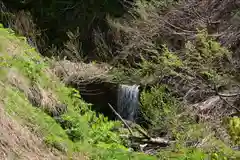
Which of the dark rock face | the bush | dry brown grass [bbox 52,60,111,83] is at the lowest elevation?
the dark rock face

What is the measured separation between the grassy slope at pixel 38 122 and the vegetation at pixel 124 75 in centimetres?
2

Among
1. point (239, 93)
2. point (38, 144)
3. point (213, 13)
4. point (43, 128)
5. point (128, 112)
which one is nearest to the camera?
point (38, 144)

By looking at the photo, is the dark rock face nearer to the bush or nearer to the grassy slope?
the bush

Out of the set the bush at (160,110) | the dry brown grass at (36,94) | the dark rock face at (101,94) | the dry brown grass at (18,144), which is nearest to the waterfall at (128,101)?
the dark rock face at (101,94)

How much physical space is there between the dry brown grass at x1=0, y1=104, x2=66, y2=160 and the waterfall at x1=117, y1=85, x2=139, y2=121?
26.1 ft

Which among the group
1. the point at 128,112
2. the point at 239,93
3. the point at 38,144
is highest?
the point at 38,144

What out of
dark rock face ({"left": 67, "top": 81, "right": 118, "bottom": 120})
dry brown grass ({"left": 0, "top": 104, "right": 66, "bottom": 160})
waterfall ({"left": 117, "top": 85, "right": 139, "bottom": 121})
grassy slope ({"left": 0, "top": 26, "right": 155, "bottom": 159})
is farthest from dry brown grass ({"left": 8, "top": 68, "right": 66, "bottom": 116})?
dark rock face ({"left": 67, "top": 81, "right": 118, "bottom": 120})

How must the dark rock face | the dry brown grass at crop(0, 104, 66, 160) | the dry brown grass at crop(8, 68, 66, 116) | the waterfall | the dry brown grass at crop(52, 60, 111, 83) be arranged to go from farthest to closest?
the dark rock face → the waterfall → the dry brown grass at crop(52, 60, 111, 83) → the dry brown grass at crop(8, 68, 66, 116) → the dry brown grass at crop(0, 104, 66, 160)

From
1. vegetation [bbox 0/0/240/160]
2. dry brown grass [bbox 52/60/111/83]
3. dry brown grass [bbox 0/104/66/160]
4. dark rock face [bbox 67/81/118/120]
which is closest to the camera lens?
dry brown grass [bbox 0/104/66/160]

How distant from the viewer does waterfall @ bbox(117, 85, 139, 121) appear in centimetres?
1265

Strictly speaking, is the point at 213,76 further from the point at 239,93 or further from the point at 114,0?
the point at 114,0

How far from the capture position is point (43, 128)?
16.0ft

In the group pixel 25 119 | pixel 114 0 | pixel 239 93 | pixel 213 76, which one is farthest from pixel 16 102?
pixel 114 0

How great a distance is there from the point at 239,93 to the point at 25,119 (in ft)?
16.8
